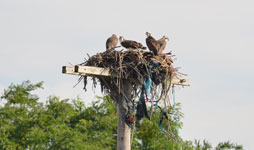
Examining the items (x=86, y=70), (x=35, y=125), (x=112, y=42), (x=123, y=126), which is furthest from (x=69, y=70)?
(x=35, y=125)

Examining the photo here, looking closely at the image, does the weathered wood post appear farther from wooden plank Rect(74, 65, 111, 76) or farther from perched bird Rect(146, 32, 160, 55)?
perched bird Rect(146, 32, 160, 55)

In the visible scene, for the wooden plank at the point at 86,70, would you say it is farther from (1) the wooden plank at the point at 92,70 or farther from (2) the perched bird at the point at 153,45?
(2) the perched bird at the point at 153,45

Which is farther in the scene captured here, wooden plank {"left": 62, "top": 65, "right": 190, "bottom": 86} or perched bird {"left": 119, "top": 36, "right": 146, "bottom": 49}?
perched bird {"left": 119, "top": 36, "right": 146, "bottom": 49}

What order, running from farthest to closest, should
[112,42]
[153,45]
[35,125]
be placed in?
1. [35,125]
2. [112,42]
3. [153,45]

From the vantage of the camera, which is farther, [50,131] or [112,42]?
[50,131]

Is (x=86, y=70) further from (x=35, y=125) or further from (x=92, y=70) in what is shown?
(x=35, y=125)

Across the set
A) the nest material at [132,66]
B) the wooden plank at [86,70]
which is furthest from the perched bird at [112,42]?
the wooden plank at [86,70]

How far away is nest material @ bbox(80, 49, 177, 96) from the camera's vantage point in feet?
34.2

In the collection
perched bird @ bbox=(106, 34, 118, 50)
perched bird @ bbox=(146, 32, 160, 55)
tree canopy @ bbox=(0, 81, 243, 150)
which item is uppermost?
perched bird @ bbox=(106, 34, 118, 50)

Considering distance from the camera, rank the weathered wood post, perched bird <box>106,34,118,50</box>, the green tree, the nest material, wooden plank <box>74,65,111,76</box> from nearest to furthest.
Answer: wooden plank <box>74,65,111,76</box>, the weathered wood post, the nest material, perched bird <box>106,34,118,50</box>, the green tree

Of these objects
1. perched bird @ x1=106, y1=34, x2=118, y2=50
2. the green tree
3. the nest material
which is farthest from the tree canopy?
the nest material

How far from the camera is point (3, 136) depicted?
77.9 ft

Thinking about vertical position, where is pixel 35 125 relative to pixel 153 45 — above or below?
below

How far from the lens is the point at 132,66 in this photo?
1049 centimetres
